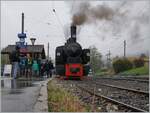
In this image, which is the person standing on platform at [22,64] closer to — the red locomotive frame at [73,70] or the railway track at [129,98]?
the red locomotive frame at [73,70]

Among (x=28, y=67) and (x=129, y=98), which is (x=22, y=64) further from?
(x=129, y=98)

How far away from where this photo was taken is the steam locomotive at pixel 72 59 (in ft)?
99.8

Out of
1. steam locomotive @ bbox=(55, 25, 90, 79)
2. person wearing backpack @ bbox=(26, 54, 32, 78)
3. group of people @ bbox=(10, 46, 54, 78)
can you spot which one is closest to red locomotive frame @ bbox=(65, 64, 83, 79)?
steam locomotive @ bbox=(55, 25, 90, 79)

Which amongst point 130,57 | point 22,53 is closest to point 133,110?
point 22,53

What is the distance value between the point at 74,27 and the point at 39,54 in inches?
412

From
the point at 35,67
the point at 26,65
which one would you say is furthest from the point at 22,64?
the point at 35,67

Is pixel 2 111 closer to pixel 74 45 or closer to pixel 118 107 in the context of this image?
pixel 118 107

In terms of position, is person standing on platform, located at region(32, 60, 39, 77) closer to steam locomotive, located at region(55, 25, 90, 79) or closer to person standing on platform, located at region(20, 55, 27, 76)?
person standing on platform, located at region(20, 55, 27, 76)

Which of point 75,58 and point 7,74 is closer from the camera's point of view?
point 75,58

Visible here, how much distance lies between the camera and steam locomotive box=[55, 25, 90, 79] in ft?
99.8

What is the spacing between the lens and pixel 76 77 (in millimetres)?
31141

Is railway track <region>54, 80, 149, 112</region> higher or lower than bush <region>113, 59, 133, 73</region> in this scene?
lower

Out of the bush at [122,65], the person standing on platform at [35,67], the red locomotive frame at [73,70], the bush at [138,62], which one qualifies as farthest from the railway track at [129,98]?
the bush at [138,62]

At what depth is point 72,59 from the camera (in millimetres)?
30516
